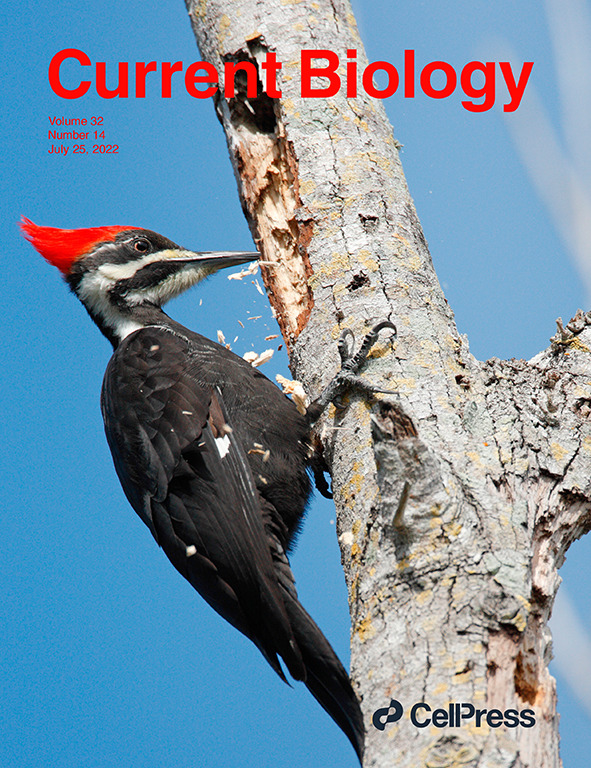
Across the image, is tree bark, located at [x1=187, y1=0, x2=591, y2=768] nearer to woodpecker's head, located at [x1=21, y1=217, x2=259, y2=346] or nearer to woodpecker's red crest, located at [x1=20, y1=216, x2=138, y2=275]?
woodpecker's head, located at [x1=21, y1=217, x2=259, y2=346]

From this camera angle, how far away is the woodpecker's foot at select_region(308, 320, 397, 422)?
190cm

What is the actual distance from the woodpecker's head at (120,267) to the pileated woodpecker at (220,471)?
14 millimetres

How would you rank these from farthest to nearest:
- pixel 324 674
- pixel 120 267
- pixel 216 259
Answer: pixel 120 267
pixel 216 259
pixel 324 674

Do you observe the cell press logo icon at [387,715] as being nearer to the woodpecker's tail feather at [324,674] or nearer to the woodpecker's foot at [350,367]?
the woodpecker's tail feather at [324,674]

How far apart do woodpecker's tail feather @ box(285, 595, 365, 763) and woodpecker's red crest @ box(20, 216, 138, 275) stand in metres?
1.92

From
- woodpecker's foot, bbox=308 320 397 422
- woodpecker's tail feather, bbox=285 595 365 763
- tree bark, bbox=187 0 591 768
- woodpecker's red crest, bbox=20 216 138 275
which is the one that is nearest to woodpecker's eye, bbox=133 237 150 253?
woodpecker's red crest, bbox=20 216 138 275

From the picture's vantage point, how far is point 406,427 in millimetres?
1374

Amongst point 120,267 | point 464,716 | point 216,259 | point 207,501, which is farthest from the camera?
point 120,267

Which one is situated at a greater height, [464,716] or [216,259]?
[216,259]

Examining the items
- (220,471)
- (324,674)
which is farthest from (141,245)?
(324,674)

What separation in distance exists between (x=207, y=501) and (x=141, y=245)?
56.9 inches

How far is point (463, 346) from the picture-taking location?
79.2 inches

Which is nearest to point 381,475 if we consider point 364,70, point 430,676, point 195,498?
point 430,676

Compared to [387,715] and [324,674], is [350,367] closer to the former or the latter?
[324,674]
